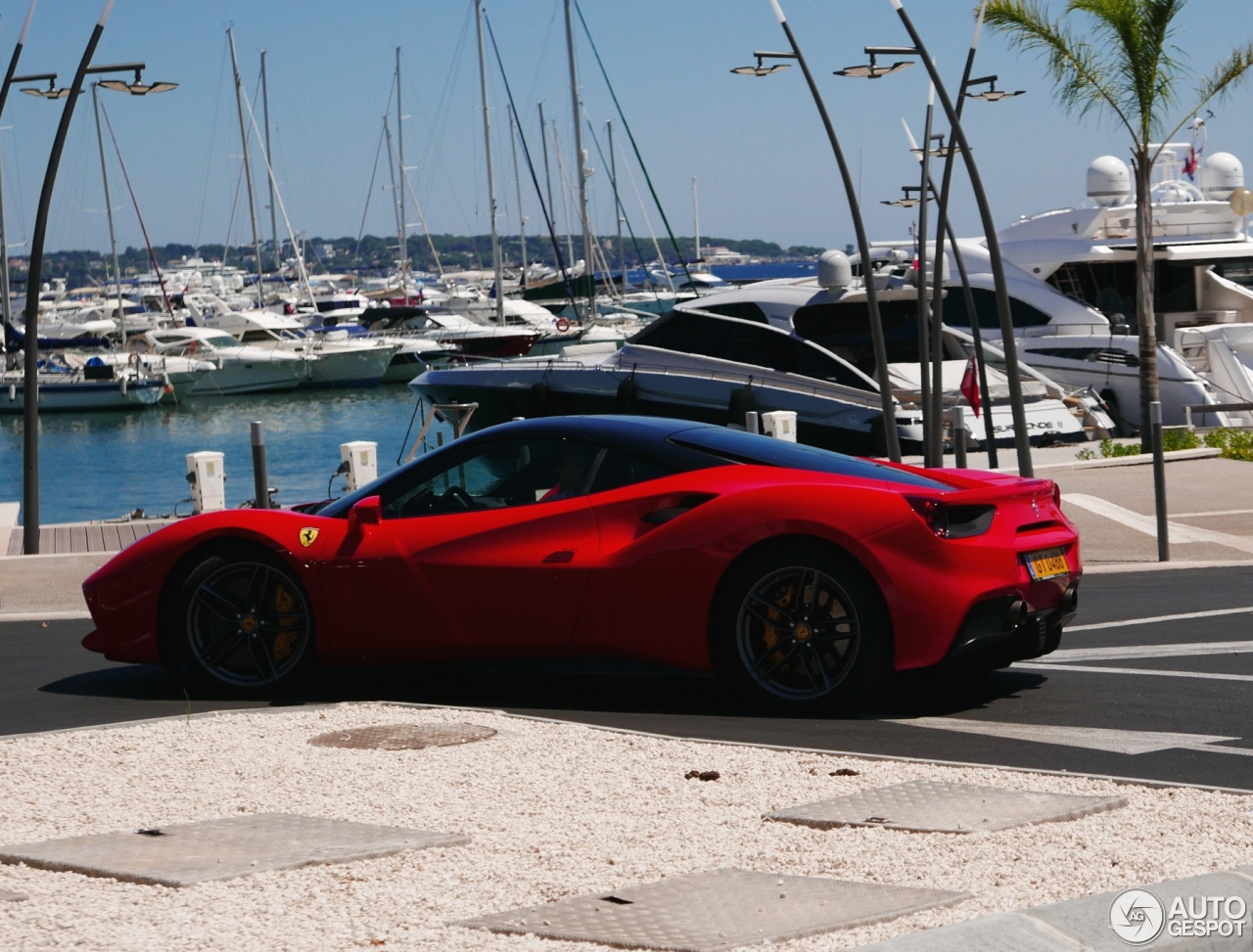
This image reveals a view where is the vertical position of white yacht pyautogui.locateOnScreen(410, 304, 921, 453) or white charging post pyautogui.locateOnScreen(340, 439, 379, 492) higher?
white yacht pyautogui.locateOnScreen(410, 304, 921, 453)

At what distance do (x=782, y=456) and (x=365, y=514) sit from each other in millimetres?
1936

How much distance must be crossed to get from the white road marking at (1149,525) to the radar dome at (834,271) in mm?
14511

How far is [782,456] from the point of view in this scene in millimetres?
Answer: 7414

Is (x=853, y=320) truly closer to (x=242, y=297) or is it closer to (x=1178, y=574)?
(x=1178, y=574)

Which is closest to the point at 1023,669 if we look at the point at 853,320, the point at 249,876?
the point at 249,876

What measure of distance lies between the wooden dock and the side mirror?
26.1 ft

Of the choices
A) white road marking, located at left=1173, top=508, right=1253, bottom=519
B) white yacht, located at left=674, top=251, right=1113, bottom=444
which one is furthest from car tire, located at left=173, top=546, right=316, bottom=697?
white yacht, located at left=674, top=251, right=1113, bottom=444

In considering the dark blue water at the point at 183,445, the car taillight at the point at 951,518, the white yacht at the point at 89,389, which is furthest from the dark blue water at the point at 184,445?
the car taillight at the point at 951,518

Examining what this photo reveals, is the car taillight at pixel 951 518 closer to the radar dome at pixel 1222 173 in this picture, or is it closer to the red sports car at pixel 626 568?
the red sports car at pixel 626 568

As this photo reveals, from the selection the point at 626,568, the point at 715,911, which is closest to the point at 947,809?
the point at 715,911

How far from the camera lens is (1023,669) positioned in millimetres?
7969

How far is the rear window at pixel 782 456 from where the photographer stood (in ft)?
23.8

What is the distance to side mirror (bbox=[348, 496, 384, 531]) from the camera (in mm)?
7625

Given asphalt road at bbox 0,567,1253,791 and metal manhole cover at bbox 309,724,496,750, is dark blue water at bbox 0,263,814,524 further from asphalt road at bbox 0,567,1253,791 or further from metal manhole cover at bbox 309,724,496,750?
metal manhole cover at bbox 309,724,496,750
